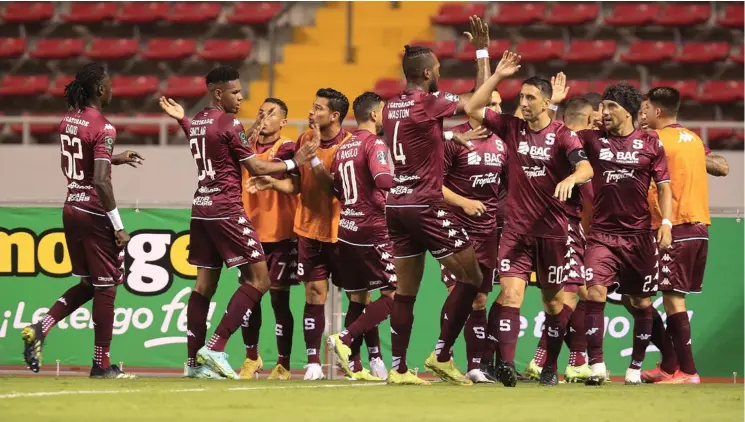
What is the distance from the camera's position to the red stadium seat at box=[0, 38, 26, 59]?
1972 centimetres

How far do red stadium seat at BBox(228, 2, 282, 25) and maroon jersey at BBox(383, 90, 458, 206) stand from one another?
12.0 meters

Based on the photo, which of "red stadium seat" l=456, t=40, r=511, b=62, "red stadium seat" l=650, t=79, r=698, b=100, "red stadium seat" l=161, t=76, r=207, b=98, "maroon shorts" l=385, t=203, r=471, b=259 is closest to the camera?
"maroon shorts" l=385, t=203, r=471, b=259

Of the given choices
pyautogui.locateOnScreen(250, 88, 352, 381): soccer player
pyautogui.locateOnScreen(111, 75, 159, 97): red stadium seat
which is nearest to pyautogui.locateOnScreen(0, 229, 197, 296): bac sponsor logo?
pyautogui.locateOnScreen(250, 88, 352, 381): soccer player

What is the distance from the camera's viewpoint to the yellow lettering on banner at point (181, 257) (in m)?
11.3

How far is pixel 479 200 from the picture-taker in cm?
935

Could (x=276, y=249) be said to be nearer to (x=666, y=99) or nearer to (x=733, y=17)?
(x=666, y=99)

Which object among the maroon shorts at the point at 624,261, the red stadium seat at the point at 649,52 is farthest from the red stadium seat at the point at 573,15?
the maroon shorts at the point at 624,261

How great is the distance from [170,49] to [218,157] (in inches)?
434

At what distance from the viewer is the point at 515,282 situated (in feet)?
27.7

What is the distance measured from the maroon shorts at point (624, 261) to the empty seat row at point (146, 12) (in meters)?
12.0

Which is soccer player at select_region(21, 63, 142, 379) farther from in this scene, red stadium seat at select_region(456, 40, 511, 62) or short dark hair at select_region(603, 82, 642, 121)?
red stadium seat at select_region(456, 40, 511, 62)

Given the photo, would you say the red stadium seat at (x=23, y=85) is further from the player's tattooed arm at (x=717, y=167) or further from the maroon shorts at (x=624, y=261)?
the maroon shorts at (x=624, y=261)

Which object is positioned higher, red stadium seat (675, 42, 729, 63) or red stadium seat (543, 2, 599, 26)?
red stadium seat (543, 2, 599, 26)

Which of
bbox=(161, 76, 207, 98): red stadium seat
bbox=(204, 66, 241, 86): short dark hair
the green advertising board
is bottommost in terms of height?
the green advertising board
